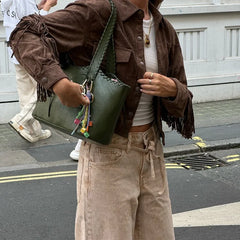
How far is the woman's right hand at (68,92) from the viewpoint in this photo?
227 cm

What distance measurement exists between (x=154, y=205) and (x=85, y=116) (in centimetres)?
62

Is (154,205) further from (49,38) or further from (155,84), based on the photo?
(49,38)

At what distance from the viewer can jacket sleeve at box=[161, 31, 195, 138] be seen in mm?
2662

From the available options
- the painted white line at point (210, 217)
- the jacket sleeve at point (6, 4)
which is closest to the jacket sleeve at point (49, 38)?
the painted white line at point (210, 217)

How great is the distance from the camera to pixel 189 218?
485cm

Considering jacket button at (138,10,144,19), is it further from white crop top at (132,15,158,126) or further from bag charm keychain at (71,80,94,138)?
bag charm keychain at (71,80,94,138)

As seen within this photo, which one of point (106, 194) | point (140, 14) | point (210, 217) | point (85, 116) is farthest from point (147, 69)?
point (210, 217)

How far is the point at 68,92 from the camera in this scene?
2273 millimetres

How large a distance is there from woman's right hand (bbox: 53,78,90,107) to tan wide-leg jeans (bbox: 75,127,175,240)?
0.36 metres

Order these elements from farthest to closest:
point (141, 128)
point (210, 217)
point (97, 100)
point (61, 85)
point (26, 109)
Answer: point (26, 109), point (210, 217), point (141, 128), point (97, 100), point (61, 85)

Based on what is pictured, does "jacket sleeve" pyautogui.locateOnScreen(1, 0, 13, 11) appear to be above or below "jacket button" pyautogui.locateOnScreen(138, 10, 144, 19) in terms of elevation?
→ below

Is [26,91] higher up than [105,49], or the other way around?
[105,49]

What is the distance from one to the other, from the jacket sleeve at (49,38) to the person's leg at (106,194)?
0.47 meters

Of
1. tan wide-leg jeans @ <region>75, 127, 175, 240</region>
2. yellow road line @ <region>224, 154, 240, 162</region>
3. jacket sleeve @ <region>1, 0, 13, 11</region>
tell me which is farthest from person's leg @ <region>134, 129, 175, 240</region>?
jacket sleeve @ <region>1, 0, 13, 11</region>
